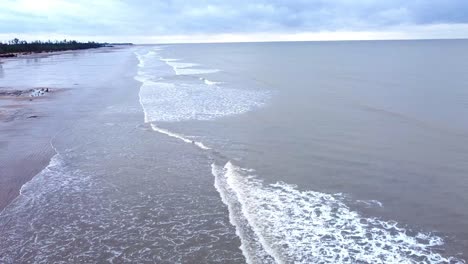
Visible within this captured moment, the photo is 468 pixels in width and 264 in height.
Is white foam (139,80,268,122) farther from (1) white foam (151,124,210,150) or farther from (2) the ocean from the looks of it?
(1) white foam (151,124,210,150)

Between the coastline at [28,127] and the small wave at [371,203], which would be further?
the coastline at [28,127]

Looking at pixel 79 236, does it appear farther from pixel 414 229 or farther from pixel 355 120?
pixel 355 120

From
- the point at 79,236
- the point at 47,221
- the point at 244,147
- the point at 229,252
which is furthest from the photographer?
the point at 244,147

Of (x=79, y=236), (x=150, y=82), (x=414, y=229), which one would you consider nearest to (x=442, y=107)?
(x=414, y=229)

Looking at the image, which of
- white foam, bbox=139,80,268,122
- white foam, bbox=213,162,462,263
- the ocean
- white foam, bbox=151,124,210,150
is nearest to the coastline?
the ocean

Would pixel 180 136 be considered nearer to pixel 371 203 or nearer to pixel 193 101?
pixel 371 203

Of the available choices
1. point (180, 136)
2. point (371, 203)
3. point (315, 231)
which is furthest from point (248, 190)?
point (180, 136)

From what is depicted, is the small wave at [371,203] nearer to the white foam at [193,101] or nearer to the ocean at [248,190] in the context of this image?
the ocean at [248,190]

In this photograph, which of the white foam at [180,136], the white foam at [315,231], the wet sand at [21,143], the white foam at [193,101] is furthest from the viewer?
the white foam at [193,101]

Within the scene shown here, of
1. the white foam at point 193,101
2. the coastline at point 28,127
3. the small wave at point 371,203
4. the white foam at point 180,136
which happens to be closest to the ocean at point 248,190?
the small wave at point 371,203
